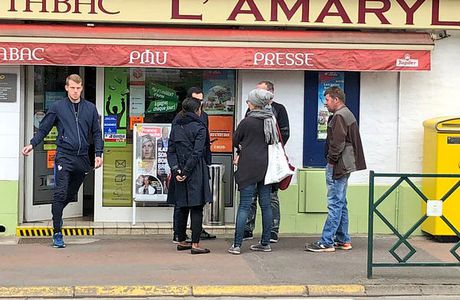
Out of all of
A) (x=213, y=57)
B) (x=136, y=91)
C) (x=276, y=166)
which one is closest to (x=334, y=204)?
(x=276, y=166)

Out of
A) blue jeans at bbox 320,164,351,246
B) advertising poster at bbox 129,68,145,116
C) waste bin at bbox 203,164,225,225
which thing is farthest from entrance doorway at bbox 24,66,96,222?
blue jeans at bbox 320,164,351,246

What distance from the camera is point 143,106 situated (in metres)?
10.5

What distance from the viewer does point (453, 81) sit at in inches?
409

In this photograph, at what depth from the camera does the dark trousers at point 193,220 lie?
28.8 feet

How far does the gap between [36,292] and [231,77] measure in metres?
4.49

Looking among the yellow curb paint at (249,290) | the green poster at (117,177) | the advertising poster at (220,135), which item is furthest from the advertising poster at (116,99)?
the yellow curb paint at (249,290)

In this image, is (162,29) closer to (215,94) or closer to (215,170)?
(215,94)

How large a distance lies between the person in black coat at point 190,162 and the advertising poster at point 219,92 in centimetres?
178

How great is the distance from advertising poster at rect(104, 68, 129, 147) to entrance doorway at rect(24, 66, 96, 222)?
0.79 ft

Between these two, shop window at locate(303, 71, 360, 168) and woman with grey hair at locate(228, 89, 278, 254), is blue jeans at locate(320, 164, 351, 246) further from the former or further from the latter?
shop window at locate(303, 71, 360, 168)

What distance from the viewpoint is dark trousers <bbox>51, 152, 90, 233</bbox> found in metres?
8.93

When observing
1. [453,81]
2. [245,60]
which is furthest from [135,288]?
[453,81]

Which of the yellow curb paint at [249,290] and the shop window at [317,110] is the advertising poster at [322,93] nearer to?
the shop window at [317,110]

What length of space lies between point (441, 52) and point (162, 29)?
3.77m
